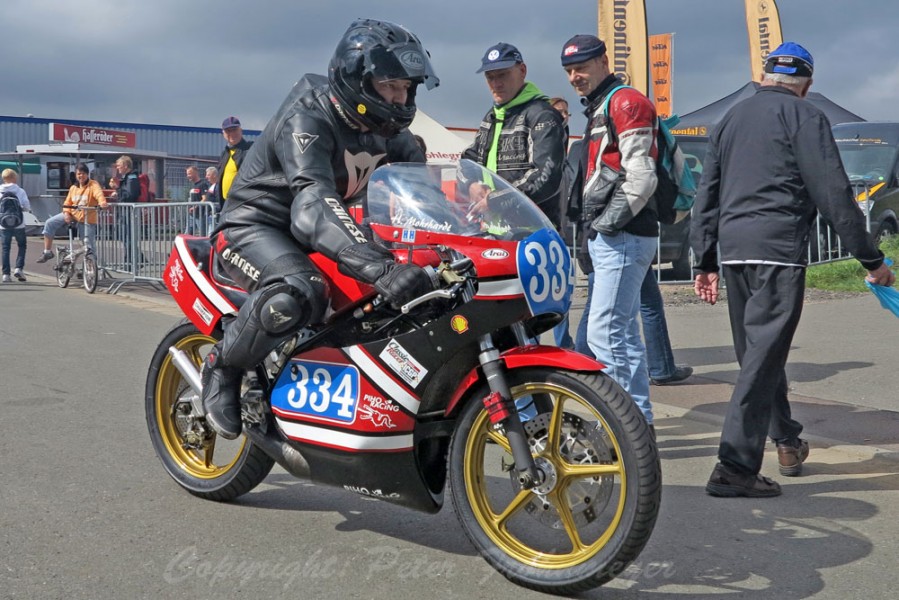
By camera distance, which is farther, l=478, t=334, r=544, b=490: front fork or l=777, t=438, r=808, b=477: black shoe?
l=777, t=438, r=808, b=477: black shoe

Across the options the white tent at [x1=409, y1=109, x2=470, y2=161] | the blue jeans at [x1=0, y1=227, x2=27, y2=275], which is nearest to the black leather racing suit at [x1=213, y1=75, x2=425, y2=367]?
the blue jeans at [x1=0, y1=227, x2=27, y2=275]

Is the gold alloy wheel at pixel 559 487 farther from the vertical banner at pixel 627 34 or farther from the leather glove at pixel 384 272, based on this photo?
the vertical banner at pixel 627 34

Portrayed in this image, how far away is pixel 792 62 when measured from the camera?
4910 millimetres

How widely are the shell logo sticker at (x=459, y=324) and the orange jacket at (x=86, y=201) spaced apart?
41.7 feet

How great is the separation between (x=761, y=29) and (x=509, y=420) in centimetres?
2095

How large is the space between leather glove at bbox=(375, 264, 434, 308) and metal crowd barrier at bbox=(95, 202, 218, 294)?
10316 mm

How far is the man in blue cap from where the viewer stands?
15.5 ft

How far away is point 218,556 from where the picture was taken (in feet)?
13.2

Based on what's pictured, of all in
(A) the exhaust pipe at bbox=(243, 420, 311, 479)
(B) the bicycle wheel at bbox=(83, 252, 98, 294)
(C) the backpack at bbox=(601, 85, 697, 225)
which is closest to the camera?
(A) the exhaust pipe at bbox=(243, 420, 311, 479)

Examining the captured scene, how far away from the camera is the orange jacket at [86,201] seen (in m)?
15.4

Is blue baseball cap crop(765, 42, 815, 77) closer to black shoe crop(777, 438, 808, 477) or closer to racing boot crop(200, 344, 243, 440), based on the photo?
black shoe crop(777, 438, 808, 477)

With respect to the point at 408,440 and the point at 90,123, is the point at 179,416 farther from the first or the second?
the point at 90,123

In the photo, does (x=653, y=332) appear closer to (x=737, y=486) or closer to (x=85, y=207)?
(x=737, y=486)

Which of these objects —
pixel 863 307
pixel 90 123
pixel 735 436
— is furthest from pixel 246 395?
pixel 90 123
